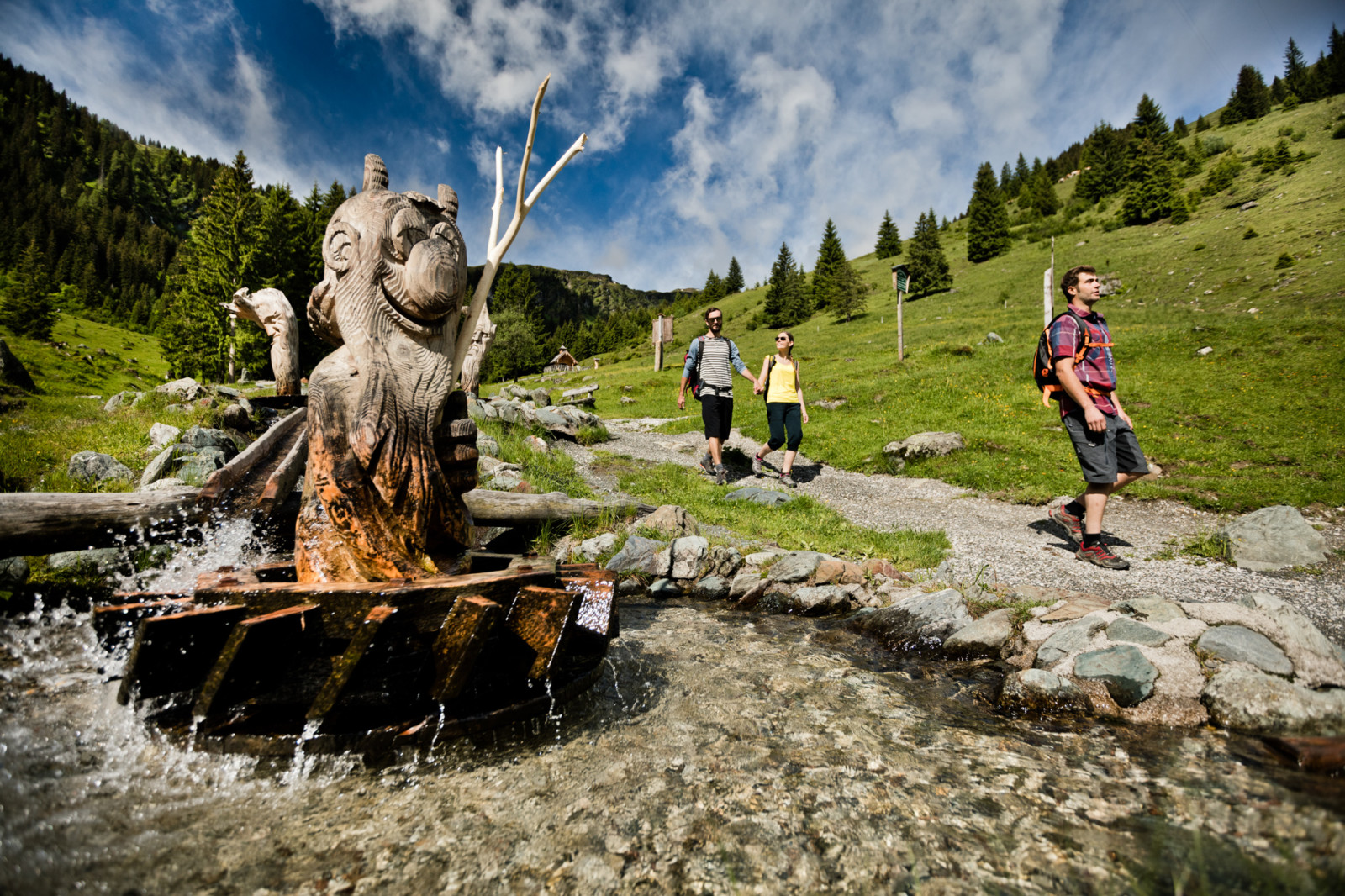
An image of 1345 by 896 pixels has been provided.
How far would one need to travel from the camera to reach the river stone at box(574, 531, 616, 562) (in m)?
6.32

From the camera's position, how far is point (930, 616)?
4.14 metres

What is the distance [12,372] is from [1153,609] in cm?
2450

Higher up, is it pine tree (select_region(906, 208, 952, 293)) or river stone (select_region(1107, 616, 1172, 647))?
pine tree (select_region(906, 208, 952, 293))

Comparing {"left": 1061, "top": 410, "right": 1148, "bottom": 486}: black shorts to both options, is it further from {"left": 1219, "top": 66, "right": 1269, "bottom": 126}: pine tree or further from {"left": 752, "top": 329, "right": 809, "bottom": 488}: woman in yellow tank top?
{"left": 1219, "top": 66, "right": 1269, "bottom": 126}: pine tree

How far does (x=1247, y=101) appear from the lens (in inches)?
3044

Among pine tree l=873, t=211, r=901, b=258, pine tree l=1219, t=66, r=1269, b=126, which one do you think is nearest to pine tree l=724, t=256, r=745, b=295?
pine tree l=873, t=211, r=901, b=258

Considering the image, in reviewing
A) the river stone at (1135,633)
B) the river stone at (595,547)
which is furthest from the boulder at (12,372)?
the river stone at (1135,633)

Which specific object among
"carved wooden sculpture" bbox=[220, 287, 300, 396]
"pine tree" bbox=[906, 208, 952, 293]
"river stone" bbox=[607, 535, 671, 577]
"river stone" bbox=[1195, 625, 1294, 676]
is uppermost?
"pine tree" bbox=[906, 208, 952, 293]

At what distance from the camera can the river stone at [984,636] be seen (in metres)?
3.76

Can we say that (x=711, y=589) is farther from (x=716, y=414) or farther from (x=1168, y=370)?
(x=1168, y=370)

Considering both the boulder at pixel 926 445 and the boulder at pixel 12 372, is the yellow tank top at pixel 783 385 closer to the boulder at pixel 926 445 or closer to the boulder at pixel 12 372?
the boulder at pixel 926 445

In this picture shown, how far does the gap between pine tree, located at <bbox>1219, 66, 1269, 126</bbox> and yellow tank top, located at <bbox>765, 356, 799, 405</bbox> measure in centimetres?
10870

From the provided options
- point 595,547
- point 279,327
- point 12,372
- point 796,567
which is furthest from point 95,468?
point 12,372

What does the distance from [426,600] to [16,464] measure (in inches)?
→ 303
